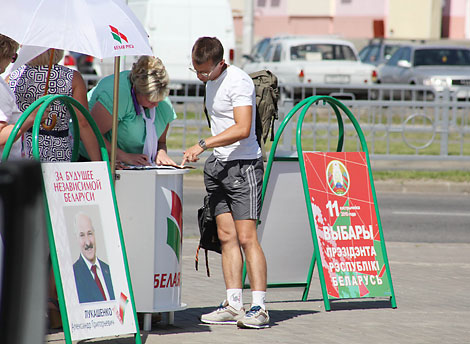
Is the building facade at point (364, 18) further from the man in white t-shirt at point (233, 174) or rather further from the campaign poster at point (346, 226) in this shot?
the man in white t-shirt at point (233, 174)

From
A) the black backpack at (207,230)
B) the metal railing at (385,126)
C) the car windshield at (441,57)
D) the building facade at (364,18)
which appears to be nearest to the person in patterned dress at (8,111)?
the black backpack at (207,230)

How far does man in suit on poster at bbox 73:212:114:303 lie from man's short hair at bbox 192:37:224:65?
A: 1.31 m

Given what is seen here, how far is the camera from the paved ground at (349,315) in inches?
198

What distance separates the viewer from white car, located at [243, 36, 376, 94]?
23.0m

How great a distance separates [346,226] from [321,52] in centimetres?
1869

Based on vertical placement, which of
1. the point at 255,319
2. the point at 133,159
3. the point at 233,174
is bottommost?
the point at 255,319

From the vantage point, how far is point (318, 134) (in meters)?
15.3

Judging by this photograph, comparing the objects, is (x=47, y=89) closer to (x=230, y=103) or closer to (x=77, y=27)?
(x=77, y=27)

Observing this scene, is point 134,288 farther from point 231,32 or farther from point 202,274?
point 231,32

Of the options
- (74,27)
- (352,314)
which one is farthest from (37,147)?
(352,314)

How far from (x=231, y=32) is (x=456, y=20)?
2334 centimetres

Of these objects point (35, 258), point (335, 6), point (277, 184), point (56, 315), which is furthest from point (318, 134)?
point (335, 6)

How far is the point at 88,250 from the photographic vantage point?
4.43 meters

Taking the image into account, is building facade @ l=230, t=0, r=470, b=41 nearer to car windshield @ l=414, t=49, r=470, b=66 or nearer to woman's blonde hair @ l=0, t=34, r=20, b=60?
car windshield @ l=414, t=49, r=470, b=66
